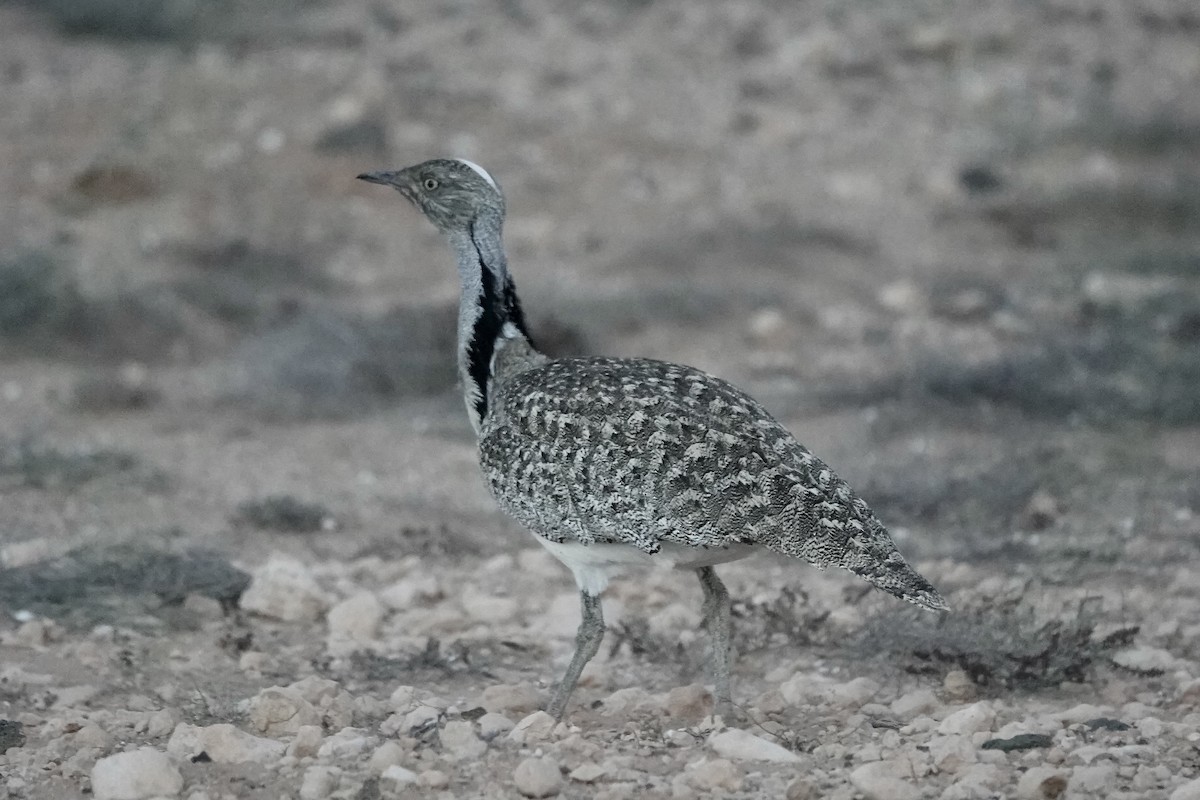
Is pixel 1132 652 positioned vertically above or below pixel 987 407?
below

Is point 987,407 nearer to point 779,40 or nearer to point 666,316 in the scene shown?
point 666,316

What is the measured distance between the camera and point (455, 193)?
6.23 metres

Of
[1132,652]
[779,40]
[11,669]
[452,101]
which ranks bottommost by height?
[11,669]

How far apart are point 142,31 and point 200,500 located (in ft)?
31.1

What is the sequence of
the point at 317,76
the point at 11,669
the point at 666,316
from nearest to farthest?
the point at 11,669, the point at 666,316, the point at 317,76

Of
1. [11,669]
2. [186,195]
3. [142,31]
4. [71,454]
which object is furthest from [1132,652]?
[142,31]

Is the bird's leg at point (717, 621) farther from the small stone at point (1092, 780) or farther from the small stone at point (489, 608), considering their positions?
the small stone at point (489, 608)

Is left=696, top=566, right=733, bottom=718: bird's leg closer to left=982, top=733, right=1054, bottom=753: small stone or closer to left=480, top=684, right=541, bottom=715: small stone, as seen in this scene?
left=480, top=684, right=541, bottom=715: small stone

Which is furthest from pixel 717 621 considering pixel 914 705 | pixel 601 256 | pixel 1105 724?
pixel 601 256

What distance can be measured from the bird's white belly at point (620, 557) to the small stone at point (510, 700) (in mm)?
394

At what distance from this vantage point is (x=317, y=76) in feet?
49.7

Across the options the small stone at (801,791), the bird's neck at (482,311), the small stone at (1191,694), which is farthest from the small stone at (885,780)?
the bird's neck at (482,311)

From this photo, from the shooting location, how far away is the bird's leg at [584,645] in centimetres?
544

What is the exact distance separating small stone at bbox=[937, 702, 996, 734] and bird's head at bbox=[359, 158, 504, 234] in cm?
235
